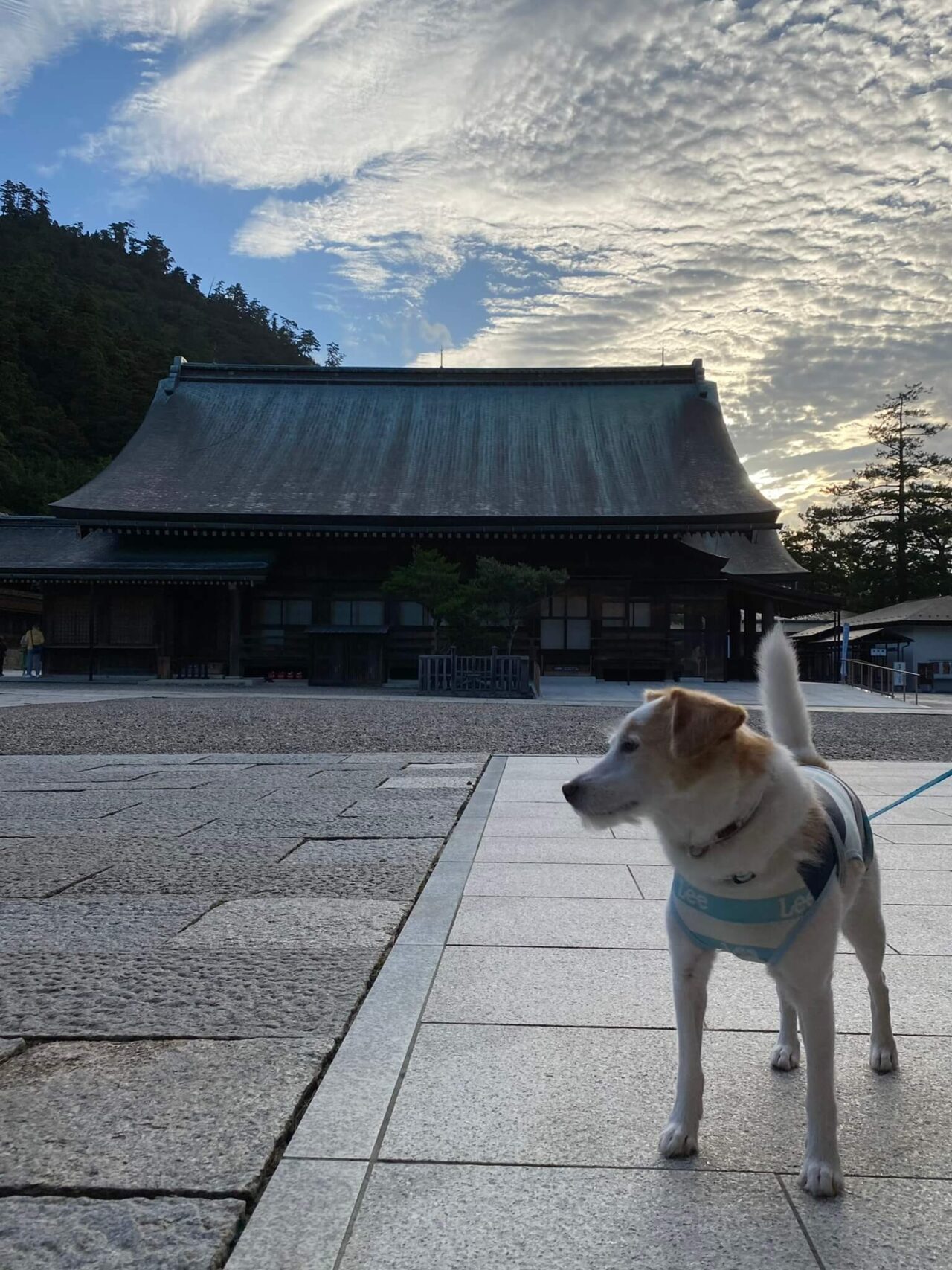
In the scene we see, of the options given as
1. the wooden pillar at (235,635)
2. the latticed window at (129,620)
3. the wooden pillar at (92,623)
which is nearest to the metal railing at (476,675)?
the wooden pillar at (235,635)

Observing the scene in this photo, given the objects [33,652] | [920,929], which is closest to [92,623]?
[33,652]

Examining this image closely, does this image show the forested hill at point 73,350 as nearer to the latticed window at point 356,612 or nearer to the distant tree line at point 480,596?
the latticed window at point 356,612

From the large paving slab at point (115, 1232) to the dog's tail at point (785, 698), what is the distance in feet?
5.84

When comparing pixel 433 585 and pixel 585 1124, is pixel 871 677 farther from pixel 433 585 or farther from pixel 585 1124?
pixel 585 1124

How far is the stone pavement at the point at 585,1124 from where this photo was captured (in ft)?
5.94

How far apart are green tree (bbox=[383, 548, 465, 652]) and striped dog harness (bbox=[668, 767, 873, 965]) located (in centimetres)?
1897

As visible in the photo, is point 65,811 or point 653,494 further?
point 653,494

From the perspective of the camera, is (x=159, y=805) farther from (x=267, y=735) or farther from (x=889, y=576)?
(x=889, y=576)

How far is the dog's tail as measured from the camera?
2.63 m

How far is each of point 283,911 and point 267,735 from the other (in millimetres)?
8268

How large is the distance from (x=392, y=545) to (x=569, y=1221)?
82.8ft

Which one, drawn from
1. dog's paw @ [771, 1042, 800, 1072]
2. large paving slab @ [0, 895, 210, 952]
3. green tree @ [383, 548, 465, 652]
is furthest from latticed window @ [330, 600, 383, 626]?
dog's paw @ [771, 1042, 800, 1072]

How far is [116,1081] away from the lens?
2.51 metres

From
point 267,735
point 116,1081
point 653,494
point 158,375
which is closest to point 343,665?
point 653,494
